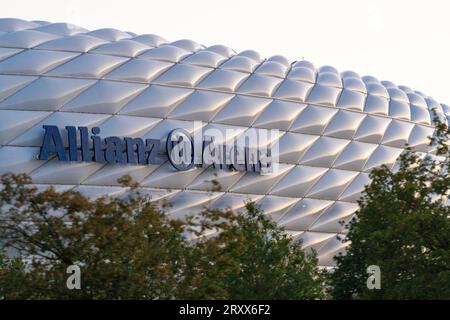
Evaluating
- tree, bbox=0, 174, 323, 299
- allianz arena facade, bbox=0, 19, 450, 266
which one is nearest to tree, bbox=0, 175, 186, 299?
tree, bbox=0, 174, 323, 299

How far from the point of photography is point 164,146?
3788cm

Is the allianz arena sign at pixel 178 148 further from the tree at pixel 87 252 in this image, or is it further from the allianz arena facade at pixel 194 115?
the tree at pixel 87 252

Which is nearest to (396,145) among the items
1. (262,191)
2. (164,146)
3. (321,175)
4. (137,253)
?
(321,175)

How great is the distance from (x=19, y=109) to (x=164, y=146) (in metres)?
6.23

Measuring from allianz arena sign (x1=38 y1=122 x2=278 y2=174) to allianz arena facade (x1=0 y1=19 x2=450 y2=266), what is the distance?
0.21 metres

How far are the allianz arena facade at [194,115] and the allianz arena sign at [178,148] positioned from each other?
208 mm

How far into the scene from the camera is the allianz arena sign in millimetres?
35906

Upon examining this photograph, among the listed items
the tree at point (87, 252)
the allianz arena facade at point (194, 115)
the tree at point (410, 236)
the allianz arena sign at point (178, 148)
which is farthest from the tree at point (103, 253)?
the allianz arena sign at point (178, 148)

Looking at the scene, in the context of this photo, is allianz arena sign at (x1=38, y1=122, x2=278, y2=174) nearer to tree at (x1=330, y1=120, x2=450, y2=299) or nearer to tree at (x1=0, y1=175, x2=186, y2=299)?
tree at (x1=330, y1=120, x2=450, y2=299)

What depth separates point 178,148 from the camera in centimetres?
3812

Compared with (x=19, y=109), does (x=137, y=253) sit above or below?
below

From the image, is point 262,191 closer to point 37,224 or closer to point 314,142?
point 314,142
